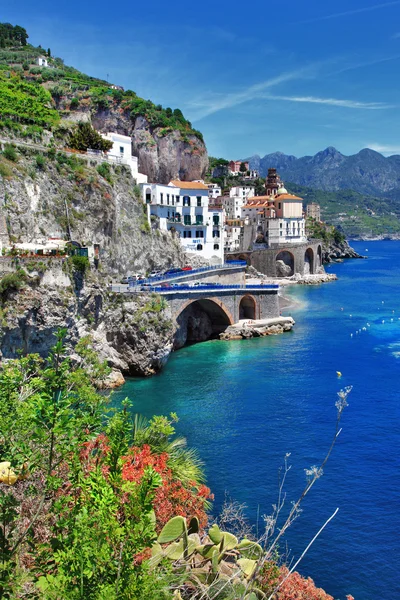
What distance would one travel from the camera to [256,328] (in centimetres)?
6406

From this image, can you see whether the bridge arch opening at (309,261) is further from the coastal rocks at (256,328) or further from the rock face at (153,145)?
the coastal rocks at (256,328)

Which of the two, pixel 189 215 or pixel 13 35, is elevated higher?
pixel 13 35

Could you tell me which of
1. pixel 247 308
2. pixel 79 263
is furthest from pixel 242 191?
pixel 79 263

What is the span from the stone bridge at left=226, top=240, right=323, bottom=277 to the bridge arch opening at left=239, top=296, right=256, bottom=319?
49221 millimetres

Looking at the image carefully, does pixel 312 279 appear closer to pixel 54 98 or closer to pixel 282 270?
Result: pixel 282 270

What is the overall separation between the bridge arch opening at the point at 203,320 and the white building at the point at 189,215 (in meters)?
15.9

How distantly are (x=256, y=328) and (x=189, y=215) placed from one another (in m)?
23.8

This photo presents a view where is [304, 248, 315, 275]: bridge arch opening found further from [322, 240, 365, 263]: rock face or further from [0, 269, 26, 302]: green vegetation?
[0, 269, 26, 302]: green vegetation

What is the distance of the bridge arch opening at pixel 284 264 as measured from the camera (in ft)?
405

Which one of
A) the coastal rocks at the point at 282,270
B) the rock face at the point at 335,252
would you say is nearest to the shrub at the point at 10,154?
the coastal rocks at the point at 282,270

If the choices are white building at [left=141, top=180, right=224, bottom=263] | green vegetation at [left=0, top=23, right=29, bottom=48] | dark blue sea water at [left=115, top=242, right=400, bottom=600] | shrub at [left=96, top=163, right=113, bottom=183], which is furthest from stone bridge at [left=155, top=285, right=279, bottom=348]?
green vegetation at [left=0, top=23, right=29, bottom=48]

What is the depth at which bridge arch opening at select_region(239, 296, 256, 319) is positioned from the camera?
67.3 meters

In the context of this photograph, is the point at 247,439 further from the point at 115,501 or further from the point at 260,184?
the point at 260,184

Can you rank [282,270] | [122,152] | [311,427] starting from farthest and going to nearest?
[282,270]
[122,152]
[311,427]
